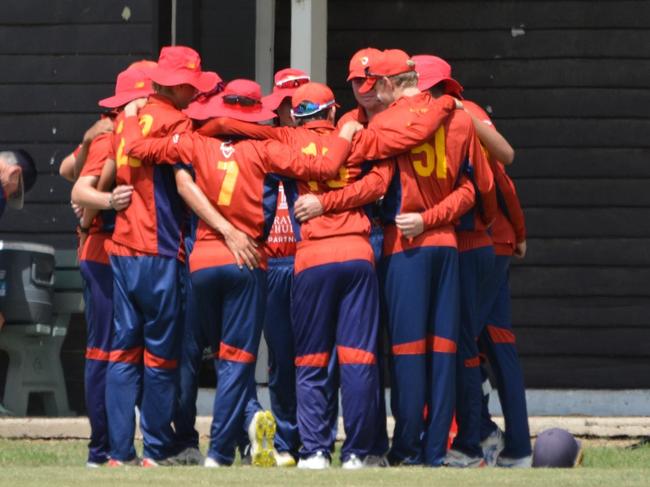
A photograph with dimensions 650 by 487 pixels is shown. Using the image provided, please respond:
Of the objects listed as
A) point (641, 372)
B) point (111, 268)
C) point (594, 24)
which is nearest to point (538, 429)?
point (641, 372)

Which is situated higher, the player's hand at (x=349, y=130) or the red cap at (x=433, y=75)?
the red cap at (x=433, y=75)

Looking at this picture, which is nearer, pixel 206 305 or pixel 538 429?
pixel 206 305

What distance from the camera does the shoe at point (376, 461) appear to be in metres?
7.73

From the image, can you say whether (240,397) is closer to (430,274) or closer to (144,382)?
(144,382)

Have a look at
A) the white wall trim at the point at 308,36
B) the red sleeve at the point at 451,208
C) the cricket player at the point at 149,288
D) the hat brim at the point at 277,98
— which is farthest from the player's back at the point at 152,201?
the white wall trim at the point at 308,36

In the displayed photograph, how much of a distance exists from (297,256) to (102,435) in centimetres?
131

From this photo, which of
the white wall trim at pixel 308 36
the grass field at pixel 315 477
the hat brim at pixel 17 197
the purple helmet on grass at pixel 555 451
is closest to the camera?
the grass field at pixel 315 477

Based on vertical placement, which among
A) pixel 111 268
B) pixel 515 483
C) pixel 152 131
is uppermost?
pixel 152 131

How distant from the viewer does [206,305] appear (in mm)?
7848

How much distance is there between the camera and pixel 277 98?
335 inches

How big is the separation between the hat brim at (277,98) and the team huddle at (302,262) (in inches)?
7.4

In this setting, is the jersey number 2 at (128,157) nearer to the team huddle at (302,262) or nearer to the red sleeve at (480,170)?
the team huddle at (302,262)

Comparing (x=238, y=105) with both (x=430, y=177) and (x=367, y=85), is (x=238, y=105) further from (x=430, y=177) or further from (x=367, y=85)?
(x=430, y=177)

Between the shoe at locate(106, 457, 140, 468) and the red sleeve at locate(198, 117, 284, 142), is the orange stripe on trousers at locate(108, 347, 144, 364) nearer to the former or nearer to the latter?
the shoe at locate(106, 457, 140, 468)
